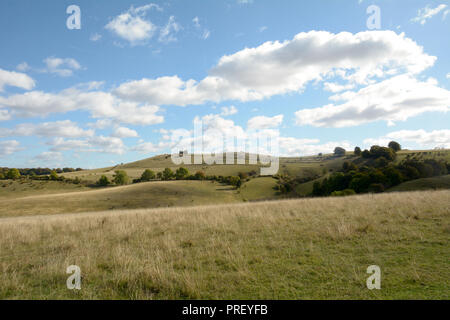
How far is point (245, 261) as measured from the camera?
5922 mm

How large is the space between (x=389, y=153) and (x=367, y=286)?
337 ft

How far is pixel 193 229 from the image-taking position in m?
10.2

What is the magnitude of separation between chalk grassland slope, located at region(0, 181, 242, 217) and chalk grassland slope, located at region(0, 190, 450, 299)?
149 feet

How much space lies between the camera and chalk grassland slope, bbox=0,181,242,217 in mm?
47219

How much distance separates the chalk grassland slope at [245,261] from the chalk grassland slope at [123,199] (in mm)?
45387

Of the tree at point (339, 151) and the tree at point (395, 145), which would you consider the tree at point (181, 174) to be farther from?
the tree at point (339, 151)

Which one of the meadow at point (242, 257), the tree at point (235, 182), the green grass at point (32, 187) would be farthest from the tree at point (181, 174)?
the meadow at point (242, 257)

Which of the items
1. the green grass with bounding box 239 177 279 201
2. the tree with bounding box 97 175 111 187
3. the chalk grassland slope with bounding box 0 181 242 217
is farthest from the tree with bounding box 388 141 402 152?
the tree with bounding box 97 175 111 187

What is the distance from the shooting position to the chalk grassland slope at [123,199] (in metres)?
47.2

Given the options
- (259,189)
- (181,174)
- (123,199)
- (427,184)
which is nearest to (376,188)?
(427,184)

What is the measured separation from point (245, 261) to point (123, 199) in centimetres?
5984
